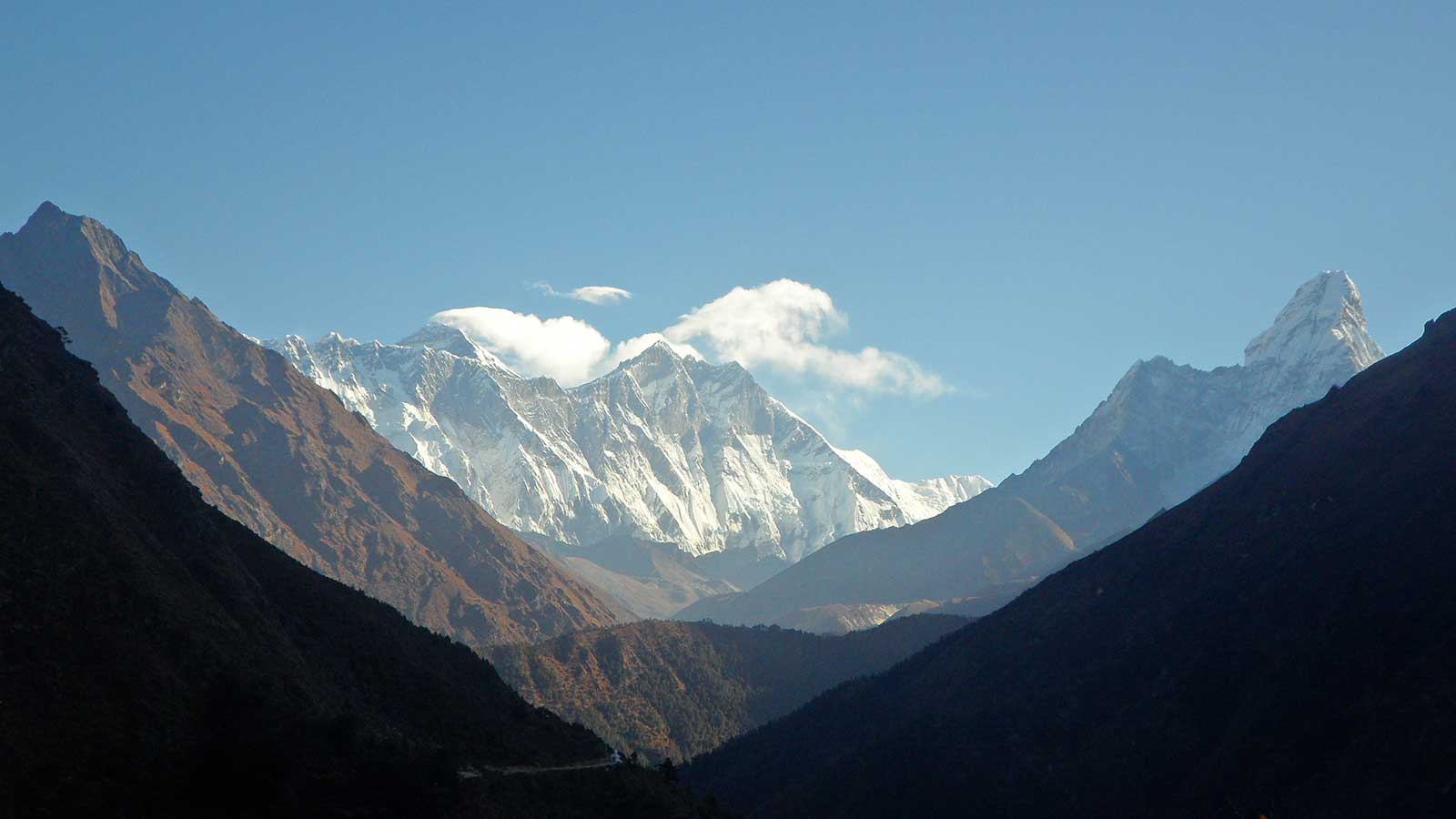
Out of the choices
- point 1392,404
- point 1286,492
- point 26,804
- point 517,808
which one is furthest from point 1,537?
point 1392,404

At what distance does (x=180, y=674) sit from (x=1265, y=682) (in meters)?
120

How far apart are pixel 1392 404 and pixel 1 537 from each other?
186 meters

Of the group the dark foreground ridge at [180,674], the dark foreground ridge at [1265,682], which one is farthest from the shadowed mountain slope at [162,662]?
the dark foreground ridge at [1265,682]

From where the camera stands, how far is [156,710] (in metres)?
78.0

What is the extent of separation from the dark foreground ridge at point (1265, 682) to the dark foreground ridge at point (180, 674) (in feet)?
208

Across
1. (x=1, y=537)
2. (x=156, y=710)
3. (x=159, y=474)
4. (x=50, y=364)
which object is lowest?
(x=156, y=710)

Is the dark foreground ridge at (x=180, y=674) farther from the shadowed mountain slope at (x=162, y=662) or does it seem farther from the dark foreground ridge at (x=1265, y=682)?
the dark foreground ridge at (x=1265, y=682)

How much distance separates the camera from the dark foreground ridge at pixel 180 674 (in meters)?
72.8

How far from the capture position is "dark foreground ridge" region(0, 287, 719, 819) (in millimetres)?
72812

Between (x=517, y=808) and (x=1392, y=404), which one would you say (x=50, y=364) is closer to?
(x=517, y=808)

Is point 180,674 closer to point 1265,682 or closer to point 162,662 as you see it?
point 162,662

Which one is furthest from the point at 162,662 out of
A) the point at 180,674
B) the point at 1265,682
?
the point at 1265,682

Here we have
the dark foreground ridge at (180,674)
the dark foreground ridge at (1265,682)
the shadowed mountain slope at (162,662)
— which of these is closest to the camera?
the shadowed mountain slope at (162,662)

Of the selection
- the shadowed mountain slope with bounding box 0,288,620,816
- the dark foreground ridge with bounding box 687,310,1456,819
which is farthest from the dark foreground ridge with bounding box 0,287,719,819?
the dark foreground ridge with bounding box 687,310,1456,819
